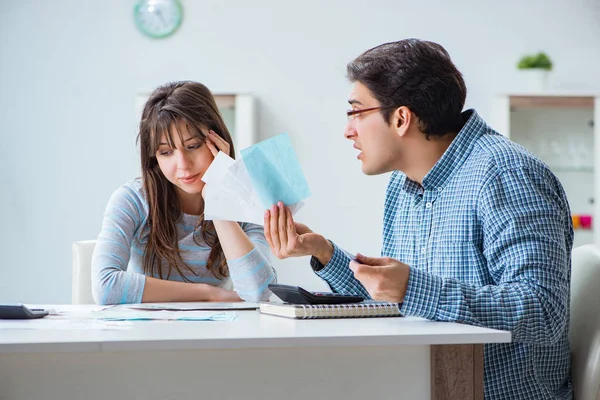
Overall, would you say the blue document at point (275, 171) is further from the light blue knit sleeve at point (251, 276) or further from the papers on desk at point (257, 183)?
the light blue knit sleeve at point (251, 276)

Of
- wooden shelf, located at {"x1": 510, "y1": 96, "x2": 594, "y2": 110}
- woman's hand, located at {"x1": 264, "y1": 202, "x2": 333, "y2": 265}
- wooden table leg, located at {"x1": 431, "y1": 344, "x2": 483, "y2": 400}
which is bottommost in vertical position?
wooden table leg, located at {"x1": 431, "y1": 344, "x2": 483, "y2": 400}

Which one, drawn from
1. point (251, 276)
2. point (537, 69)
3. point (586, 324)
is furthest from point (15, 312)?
point (537, 69)

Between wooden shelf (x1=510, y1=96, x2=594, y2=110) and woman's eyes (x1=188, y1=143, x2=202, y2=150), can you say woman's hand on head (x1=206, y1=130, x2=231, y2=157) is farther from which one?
wooden shelf (x1=510, y1=96, x2=594, y2=110)

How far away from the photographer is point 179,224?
2.32 meters

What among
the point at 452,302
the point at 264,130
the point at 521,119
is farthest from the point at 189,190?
the point at 521,119

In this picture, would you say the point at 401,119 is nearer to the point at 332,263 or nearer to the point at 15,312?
the point at 332,263

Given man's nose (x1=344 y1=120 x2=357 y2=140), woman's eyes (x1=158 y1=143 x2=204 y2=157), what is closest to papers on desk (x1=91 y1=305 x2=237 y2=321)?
man's nose (x1=344 y1=120 x2=357 y2=140)

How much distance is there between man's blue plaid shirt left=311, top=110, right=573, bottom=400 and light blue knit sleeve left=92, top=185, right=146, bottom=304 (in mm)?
812

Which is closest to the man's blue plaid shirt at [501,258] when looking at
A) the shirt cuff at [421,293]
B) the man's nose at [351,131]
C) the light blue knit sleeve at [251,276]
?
the shirt cuff at [421,293]

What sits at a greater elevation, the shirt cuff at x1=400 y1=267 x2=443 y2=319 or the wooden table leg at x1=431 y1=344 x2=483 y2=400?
the shirt cuff at x1=400 y1=267 x2=443 y2=319

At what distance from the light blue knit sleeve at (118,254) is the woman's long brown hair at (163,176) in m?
0.06

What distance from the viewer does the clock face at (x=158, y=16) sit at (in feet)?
15.4

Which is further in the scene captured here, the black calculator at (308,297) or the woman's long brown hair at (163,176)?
the woman's long brown hair at (163,176)

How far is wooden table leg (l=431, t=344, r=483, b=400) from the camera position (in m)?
1.20
